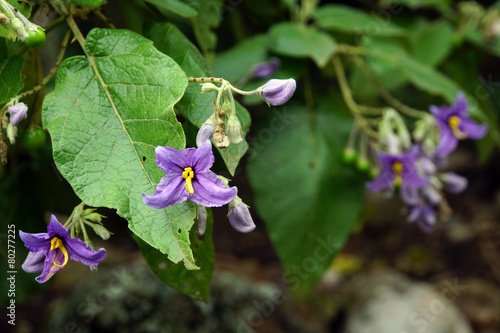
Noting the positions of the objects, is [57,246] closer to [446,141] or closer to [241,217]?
[241,217]

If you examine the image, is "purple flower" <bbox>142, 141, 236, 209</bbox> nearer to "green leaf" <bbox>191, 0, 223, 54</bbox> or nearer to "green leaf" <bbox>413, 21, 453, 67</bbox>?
"green leaf" <bbox>191, 0, 223, 54</bbox>

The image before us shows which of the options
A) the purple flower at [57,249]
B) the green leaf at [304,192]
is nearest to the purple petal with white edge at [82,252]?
the purple flower at [57,249]

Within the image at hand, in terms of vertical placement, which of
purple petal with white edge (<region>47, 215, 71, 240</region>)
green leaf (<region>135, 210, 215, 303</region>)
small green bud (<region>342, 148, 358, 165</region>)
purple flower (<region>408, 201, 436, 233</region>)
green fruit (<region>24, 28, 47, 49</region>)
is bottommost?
Answer: purple flower (<region>408, 201, 436, 233</region>)

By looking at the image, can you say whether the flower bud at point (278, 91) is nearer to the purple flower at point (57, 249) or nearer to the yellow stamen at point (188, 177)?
the yellow stamen at point (188, 177)

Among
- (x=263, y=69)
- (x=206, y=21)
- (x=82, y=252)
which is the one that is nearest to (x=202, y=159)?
(x=82, y=252)

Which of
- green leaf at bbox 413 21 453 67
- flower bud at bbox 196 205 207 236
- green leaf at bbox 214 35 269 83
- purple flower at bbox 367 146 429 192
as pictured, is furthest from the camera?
green leaf at bbox 413 21 453 67

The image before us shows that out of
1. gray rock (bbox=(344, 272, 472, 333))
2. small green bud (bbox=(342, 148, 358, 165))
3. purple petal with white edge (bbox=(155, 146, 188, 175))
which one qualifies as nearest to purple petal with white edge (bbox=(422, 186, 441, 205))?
small green bud (bbox=(342, 148, 358, 165))

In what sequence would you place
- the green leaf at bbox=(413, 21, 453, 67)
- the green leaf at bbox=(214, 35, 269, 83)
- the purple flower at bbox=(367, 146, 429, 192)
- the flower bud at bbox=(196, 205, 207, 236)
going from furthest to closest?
the green leaf at bbox=(413, 21, 453, 67) < the green leaf at bbox=(214, 35, 269, 83) < the purple flower at bbox=(367, 146, 429, 192) < the flower bud at bbox=(196, 205, 207, 236)
